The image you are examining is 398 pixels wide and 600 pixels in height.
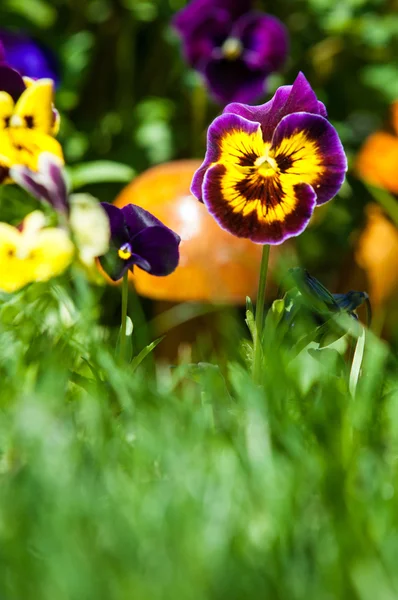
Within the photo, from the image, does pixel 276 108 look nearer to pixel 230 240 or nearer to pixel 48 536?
pixel 48 536

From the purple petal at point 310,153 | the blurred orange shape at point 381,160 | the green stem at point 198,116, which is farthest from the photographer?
the green stem at point 198,116

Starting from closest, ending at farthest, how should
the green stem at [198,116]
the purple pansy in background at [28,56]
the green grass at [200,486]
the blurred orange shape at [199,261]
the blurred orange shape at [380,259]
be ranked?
the green grass at [200,486]
the blurred orange shape at [199,261]
the blurred orange shape at [380,259]
the purple pansy in background at [28,56]
the green stem at [198,116]

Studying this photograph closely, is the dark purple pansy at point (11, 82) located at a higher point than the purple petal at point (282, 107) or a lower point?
lower

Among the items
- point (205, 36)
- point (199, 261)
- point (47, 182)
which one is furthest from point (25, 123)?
point (205, 36)

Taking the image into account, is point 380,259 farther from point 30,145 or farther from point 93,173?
point 30,145

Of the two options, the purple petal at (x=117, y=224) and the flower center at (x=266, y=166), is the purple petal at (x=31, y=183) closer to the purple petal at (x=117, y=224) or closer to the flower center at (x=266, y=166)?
the purple petal at (x=117, y=224)

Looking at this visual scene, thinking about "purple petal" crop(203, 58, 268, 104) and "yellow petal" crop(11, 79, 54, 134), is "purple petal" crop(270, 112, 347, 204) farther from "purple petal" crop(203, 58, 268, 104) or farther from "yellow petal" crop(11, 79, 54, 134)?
"purple petal" crop(203, 58, 268, 104)

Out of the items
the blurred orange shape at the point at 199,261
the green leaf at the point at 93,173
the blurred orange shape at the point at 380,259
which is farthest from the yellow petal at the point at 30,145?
the blurred orange shape at the point at 380,259
